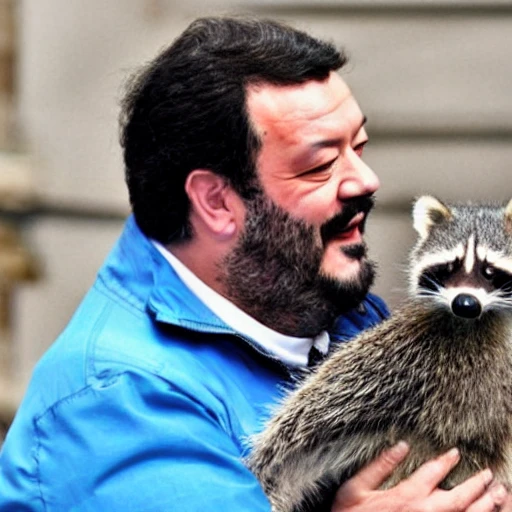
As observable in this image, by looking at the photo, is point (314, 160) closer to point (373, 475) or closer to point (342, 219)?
point (342, 219)

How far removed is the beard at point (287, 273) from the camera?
4.44 m

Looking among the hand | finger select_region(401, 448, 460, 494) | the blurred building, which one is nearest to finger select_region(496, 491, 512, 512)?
the hand

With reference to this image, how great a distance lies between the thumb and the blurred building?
154 inches

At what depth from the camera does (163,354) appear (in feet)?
13.7

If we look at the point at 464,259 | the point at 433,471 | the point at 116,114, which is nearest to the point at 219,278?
the point at 464,259

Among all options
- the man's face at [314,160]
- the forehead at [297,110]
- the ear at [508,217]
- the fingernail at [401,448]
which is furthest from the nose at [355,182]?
the fingernail at [401,448]

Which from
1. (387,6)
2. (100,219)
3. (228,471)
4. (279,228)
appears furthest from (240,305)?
(100,219)

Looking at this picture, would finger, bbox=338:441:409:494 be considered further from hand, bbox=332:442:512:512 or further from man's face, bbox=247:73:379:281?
man's face, bbox=247:73:379:281

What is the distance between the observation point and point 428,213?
15.5 ft

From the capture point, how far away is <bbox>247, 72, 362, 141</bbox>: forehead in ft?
14.4

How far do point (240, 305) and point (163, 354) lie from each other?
1.34 ft

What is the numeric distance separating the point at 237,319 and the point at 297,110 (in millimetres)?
645

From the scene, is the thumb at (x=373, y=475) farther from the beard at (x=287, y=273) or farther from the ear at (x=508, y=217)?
the ear at (x=508, y=217)

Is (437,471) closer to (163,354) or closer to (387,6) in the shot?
(163,354)
